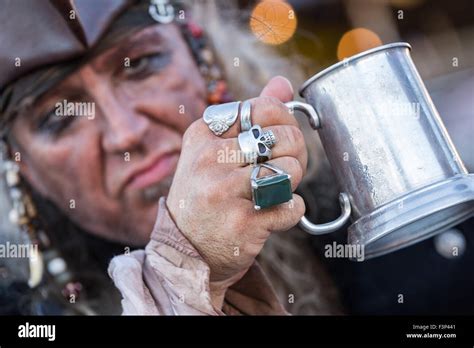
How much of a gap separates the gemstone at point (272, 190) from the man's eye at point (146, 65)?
0.69 metres

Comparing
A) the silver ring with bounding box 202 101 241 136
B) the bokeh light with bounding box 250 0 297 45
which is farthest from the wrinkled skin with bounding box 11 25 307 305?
the silver ring with bounding box 202 101 241 136

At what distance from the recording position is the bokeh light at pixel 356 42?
6.43 ft

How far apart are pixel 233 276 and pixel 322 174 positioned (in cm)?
48

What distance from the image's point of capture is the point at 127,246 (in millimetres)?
2012

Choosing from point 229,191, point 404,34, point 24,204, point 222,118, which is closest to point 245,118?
point 222,118

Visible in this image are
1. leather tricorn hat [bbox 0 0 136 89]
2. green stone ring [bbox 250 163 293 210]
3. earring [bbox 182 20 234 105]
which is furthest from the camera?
earring [bbox 182 20 234 105]

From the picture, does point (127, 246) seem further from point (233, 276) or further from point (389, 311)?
point (389, 311)

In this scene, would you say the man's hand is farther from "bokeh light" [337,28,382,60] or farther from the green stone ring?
"bokeh light" [337,28,382,60]

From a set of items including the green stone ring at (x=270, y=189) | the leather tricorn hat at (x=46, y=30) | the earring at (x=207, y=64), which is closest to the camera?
the green stone ring at (x=270, y=189)

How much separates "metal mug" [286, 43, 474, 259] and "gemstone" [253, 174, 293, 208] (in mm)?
134

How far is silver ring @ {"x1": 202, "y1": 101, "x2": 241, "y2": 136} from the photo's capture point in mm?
1565

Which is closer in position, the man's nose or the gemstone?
the gemstone

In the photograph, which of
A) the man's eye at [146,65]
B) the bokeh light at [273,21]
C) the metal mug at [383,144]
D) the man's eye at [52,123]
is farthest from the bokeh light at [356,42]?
the man's eye at [52,123]

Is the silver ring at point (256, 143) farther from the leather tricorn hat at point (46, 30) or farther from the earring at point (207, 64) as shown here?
the leather tricorn hat at point (46, 30)
